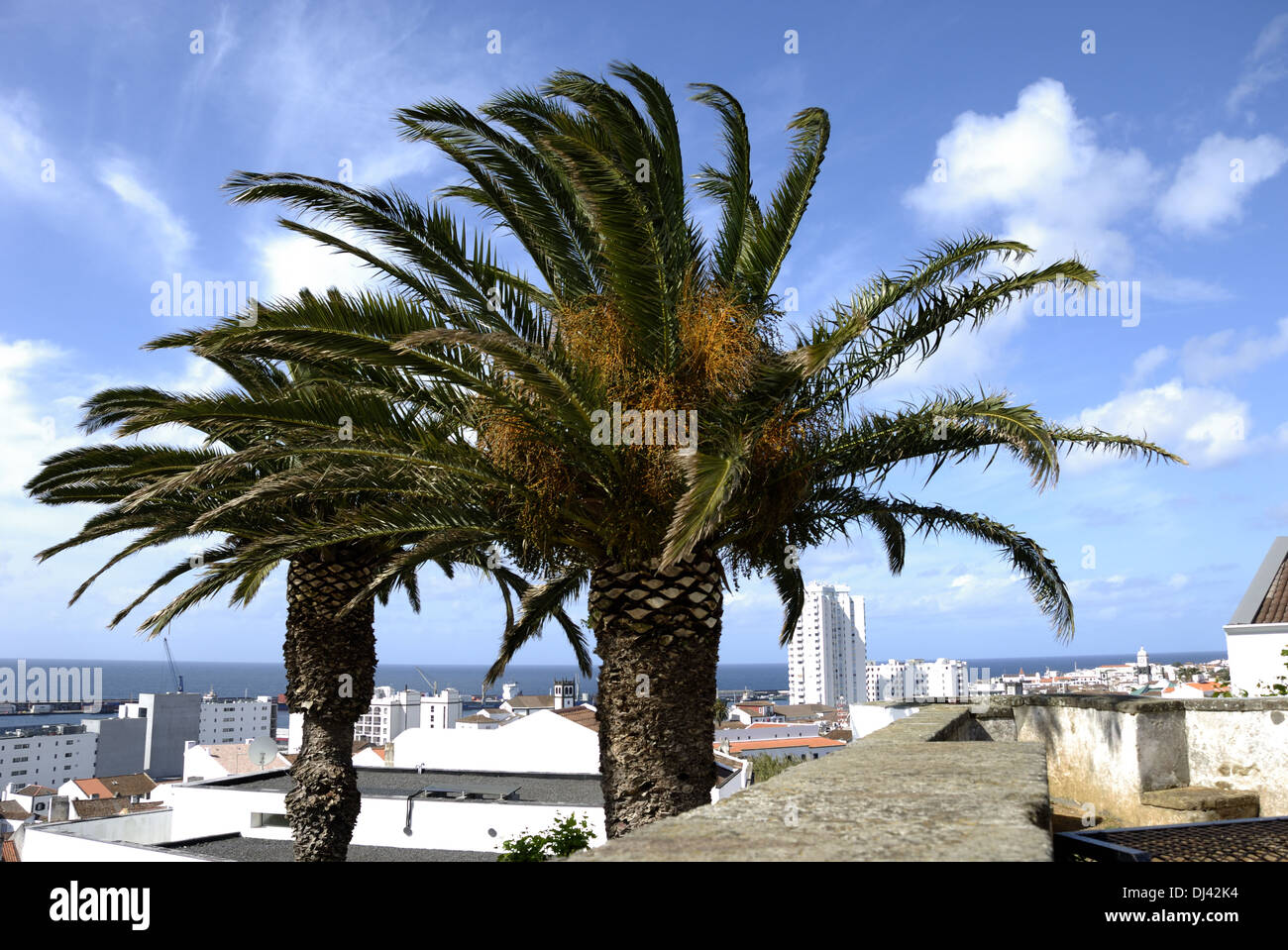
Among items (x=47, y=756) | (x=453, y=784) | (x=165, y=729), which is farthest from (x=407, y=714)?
(x=453, y=784)

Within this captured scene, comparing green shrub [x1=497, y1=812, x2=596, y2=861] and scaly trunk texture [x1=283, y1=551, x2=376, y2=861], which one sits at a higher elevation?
scaly trunk texture [x1=283, y1=551, x2=376, y2=861]

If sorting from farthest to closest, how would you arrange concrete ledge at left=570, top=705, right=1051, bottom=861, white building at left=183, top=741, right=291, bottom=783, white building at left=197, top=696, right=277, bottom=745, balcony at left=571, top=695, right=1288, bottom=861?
white building at left=197, top=696, right=277, bottom=745, white building at left=183, top=741, right=291, bottom=783, balcony at left=571, top=695, right=1288, bottom=861, concrete ledge at left=570, top=705, right=1051, bottom=861

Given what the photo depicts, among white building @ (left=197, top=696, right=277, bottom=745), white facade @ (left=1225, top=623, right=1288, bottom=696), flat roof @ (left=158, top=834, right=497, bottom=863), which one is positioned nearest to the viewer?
white facade @ (left=1225, top=623, right=1288, bottom=696)

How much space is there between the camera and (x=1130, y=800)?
7.45 meters

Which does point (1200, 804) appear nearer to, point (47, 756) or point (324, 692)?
point (324, 692)

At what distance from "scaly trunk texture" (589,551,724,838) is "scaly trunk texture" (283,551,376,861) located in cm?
575

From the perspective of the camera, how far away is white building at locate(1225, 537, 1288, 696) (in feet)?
60.7

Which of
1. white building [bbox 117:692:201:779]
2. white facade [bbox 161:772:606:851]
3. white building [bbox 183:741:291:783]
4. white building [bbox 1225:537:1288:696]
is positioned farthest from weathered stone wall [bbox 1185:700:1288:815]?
white building [bbox 117:692:201:779]

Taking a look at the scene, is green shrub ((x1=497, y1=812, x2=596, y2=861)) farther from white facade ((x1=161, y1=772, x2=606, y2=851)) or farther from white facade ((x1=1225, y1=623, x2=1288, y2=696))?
white facade ((x1=1225, y1=623, x2=1288, y2=696))

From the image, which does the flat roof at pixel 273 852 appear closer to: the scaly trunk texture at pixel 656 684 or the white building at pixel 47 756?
the scaly trunk texture at pixel 656 684

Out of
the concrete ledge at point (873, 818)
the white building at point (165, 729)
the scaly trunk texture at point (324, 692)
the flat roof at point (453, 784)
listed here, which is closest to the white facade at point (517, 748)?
the flat roof at point (453, 784)
